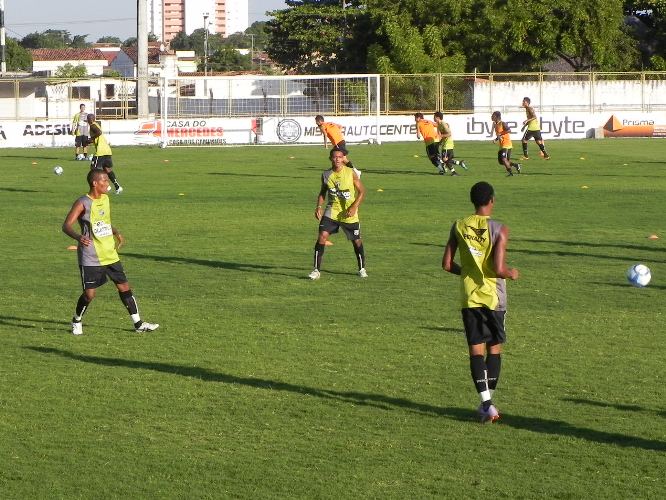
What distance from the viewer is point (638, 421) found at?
877cm

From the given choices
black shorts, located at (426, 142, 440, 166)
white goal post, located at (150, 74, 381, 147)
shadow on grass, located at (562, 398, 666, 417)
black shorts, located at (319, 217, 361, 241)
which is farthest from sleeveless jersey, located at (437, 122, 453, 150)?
shadow on grass, located at (562, 398, 666, 417)

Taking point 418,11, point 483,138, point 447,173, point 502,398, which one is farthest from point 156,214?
point 418,11

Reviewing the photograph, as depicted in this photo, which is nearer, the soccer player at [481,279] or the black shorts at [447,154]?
the soccer player at [481,279]

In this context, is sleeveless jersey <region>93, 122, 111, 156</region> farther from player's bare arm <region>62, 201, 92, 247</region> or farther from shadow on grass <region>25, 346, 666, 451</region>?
shadow on grass <region>25, 346, 666, 451</region>

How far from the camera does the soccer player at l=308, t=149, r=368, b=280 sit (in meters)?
15.2

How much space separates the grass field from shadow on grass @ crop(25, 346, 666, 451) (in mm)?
25

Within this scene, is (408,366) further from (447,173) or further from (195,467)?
(447,173)

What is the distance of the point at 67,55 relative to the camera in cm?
14638

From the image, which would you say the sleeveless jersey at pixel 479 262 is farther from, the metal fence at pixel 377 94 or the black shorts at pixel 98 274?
the metal fence at pixel 377 94

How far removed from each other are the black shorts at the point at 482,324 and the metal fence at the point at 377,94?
1555 inches

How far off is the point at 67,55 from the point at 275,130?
10390 cm

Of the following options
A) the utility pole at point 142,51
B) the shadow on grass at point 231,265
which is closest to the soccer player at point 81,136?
the utility pole at point 142,51

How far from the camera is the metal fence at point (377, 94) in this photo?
49.3 m

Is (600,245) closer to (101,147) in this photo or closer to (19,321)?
(19,321)
